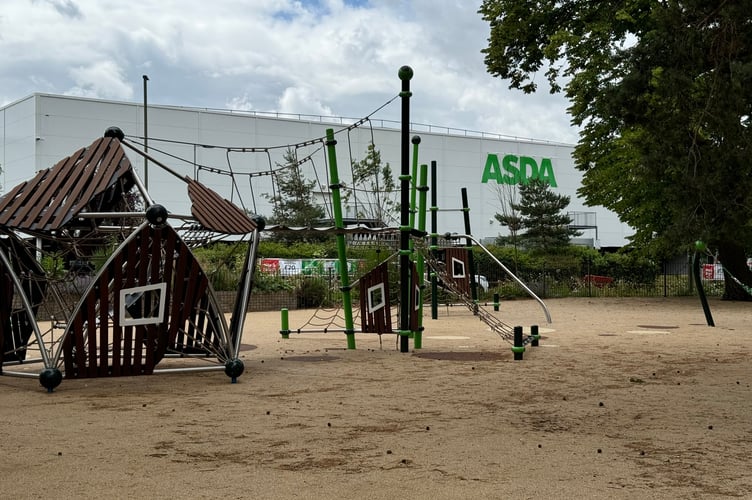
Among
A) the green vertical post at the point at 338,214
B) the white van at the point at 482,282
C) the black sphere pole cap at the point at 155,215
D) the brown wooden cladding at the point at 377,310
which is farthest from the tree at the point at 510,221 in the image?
the black sphere pole cap at the point at 155,215

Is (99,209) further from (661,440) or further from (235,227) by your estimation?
(661,440)

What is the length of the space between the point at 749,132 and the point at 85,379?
764 centimetres

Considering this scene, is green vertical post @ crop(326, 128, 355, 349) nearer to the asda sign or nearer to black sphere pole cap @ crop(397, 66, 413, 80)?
black sphere pole cap @ crop(397, 66, 413, 80)

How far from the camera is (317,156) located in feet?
155

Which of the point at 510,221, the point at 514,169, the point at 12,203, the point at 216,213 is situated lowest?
the point at 216,213

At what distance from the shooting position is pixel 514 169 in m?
58.2

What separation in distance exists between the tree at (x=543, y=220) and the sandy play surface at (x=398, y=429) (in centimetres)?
3079

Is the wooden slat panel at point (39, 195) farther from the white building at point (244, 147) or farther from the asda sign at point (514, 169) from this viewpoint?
the asda sign at point (514, 169)

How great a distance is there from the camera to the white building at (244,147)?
4269 cm

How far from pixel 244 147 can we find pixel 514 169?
2089 cm

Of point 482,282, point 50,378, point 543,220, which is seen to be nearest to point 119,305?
point 50,378

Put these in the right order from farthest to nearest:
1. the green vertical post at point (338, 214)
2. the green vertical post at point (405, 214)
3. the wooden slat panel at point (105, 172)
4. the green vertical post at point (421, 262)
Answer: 1. the green vertical post at point (421, 262)
2. the green vertical post at point (338, 214)
3. the green vertical post at point (405, 214)
4. the wooden slat panel at point (105, 172)

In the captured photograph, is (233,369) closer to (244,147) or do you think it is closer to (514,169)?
(244,147)

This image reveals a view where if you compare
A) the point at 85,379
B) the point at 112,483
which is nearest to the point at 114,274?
the point at 85,379
